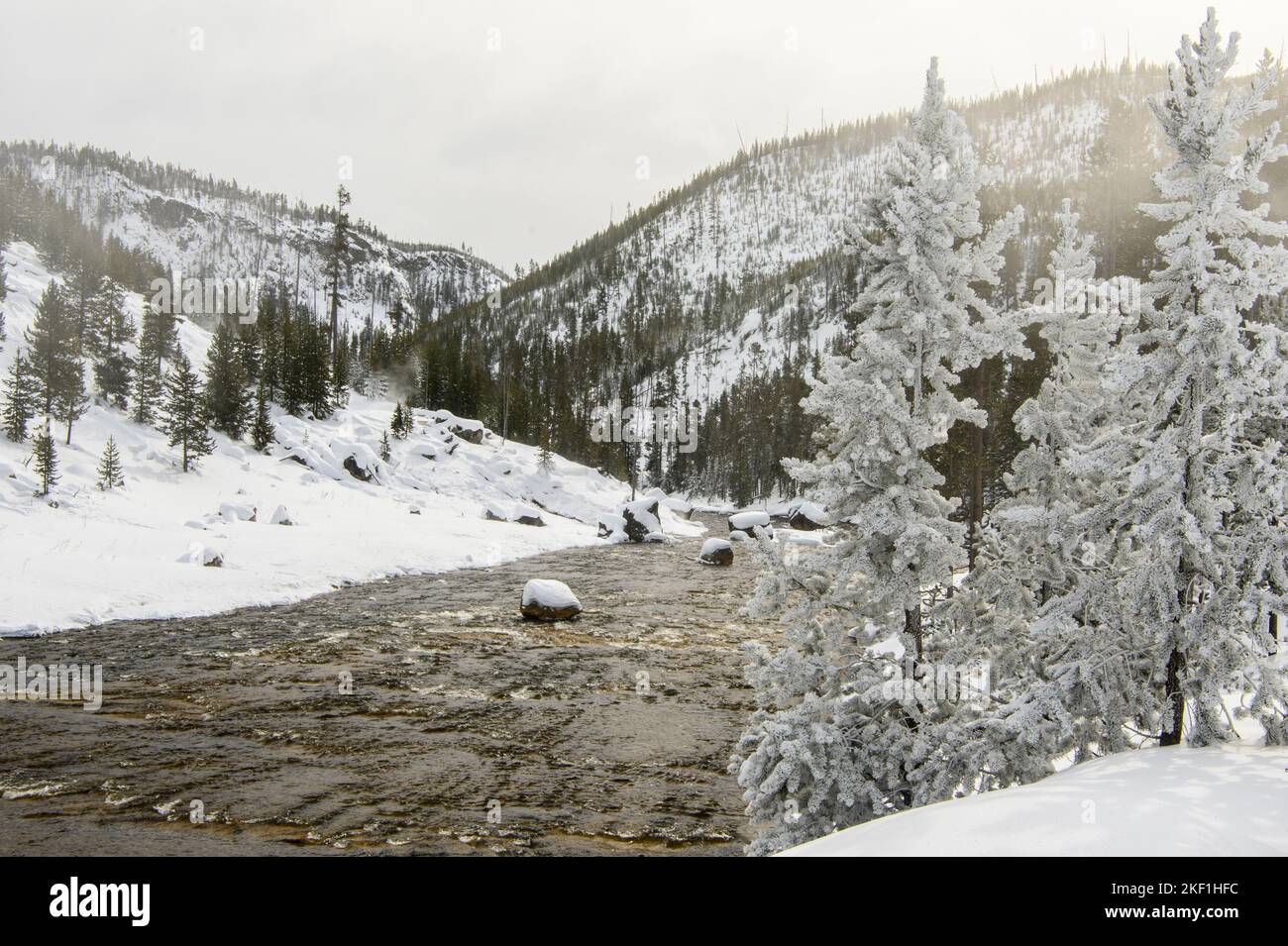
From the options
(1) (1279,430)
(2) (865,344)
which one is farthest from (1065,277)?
(2) (865,344)

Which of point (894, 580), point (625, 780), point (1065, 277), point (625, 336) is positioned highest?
point (625, 336)

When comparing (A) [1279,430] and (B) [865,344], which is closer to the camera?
(A) [1279,430]

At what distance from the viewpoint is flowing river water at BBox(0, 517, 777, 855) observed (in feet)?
28.3

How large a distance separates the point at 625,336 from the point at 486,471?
95.9m

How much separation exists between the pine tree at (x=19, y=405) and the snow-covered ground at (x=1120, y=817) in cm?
4145

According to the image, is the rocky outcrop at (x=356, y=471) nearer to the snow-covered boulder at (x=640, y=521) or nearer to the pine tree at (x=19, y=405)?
the pine tree at (x=19, y=405)

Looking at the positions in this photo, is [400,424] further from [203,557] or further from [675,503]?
[675,503]

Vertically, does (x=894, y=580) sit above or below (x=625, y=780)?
above

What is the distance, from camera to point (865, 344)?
754 centimetres

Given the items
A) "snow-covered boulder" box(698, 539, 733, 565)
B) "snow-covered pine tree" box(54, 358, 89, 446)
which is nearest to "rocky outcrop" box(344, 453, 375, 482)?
"snow-covered pine tree" box(54, 358, 89, 446)

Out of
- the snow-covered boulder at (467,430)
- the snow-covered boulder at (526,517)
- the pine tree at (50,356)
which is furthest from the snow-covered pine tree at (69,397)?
the snow-covered boulder at (467,430)

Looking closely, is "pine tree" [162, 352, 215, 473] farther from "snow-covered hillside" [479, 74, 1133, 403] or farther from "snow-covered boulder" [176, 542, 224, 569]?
"snow-covered hillside" [479, 74, 1133, 403]

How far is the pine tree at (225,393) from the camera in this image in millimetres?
44875

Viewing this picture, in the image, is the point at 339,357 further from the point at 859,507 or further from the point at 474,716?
the point at 859,507
